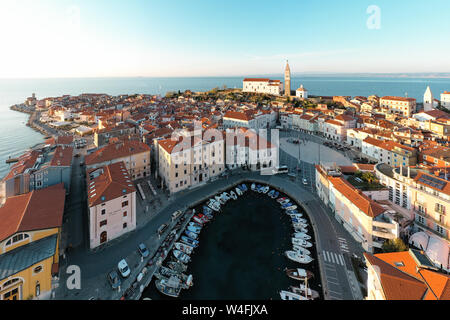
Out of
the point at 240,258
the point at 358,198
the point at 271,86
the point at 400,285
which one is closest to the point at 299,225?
the point at 358,198

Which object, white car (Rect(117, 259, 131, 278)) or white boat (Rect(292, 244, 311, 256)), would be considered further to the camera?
white boat (Rect(292, 244, 311, 256))

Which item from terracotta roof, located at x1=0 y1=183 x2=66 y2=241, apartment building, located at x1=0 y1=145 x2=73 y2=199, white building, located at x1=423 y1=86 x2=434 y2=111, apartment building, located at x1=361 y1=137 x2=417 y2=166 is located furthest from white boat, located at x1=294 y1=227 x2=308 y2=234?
white building, located at x1=423 y1=86 x2=434 y2=111

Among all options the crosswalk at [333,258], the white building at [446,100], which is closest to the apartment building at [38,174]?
the crosswalk at [333,258]

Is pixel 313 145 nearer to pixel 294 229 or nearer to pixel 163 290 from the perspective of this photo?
pixel 294 229

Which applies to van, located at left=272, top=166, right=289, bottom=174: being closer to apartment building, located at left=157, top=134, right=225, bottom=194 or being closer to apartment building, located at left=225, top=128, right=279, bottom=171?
apartment building, located at left=225, top=128, right=279, bottom=171
